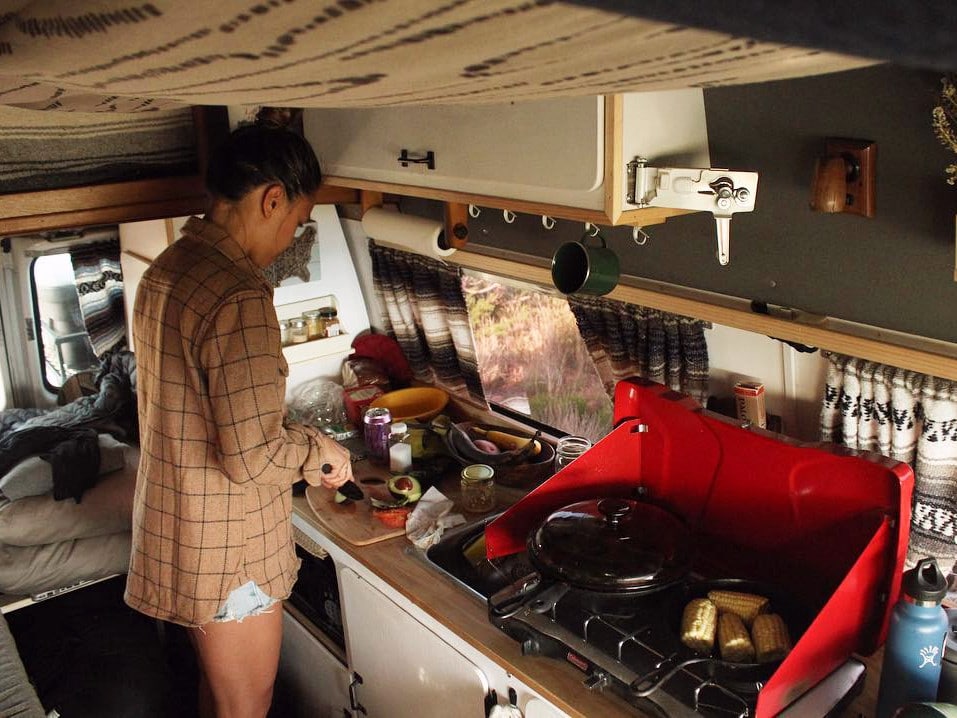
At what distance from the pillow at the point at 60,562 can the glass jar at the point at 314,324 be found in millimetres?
828

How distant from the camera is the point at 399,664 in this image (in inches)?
77.8

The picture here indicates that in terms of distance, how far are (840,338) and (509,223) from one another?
38.0 inches

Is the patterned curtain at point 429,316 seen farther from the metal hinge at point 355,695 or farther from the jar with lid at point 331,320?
the metal hinge at point 355,695

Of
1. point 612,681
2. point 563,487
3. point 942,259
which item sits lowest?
point 612,681

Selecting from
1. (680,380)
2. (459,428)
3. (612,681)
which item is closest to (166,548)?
(459,428)

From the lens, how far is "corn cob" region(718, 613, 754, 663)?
1382 mm

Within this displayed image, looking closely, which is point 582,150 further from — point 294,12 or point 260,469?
point 294,12

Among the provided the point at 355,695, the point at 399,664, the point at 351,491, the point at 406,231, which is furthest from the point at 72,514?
the point at 406,231

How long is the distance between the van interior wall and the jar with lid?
1285 millimetres

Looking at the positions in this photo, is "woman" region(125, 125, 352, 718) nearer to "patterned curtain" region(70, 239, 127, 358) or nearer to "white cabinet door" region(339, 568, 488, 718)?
"white cabinet door" region(339, 568, 488, 718)

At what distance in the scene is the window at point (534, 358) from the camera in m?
2.34

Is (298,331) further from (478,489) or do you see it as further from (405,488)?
(478,489)

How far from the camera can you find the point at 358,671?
2.18 m

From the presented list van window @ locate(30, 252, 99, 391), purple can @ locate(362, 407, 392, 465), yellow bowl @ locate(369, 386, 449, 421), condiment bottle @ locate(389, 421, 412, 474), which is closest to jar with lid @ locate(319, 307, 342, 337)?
yellow bowl @ locate(369, 386, 449, 421)
